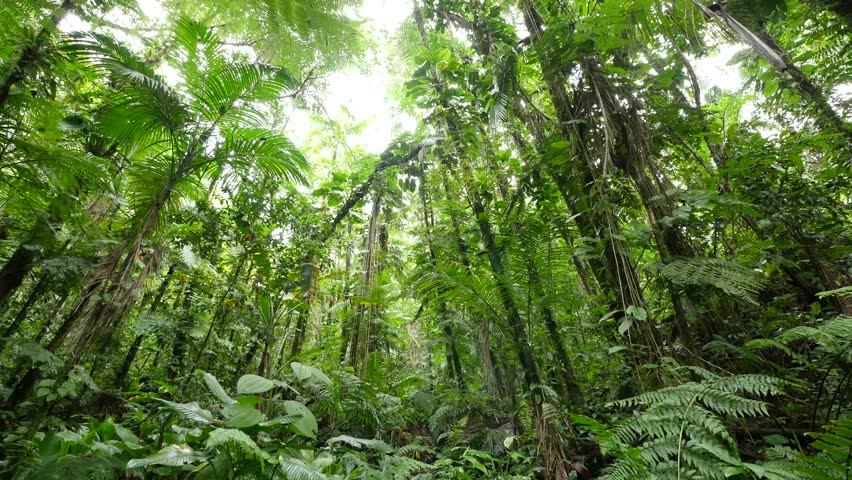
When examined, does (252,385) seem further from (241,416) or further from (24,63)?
(24,63)

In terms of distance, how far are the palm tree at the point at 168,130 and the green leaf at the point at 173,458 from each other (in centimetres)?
106

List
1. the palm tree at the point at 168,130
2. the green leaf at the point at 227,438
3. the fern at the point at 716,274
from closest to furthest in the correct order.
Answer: the green leaf at the point at 227,438 → the fern at the point at 716,274 → the palm tree at the point at 168,130

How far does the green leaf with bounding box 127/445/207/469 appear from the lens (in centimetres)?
128

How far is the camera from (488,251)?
9.26ft

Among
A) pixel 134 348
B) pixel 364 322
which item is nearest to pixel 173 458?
pixel 364 322

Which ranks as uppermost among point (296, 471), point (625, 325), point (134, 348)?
point (134, 348)

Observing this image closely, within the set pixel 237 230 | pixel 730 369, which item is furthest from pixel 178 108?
pixel 730 369

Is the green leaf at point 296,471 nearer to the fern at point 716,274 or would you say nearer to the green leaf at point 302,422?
the green leaf at point 302,422

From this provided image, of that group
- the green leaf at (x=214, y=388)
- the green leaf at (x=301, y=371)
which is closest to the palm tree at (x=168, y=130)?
the green leaf at (x=214, y=388)

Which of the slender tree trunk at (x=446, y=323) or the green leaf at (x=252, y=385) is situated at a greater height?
the slender tree trunk at (x=446, y=323)

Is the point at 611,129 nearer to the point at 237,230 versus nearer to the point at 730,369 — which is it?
the point at 730,369

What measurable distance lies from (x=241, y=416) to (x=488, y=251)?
6.29ft

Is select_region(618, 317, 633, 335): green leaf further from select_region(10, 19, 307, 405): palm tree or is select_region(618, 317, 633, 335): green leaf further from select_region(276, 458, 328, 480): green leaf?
select_region(10, 19, 307, 405): palm tree

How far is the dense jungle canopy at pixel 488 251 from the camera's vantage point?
1531mm
